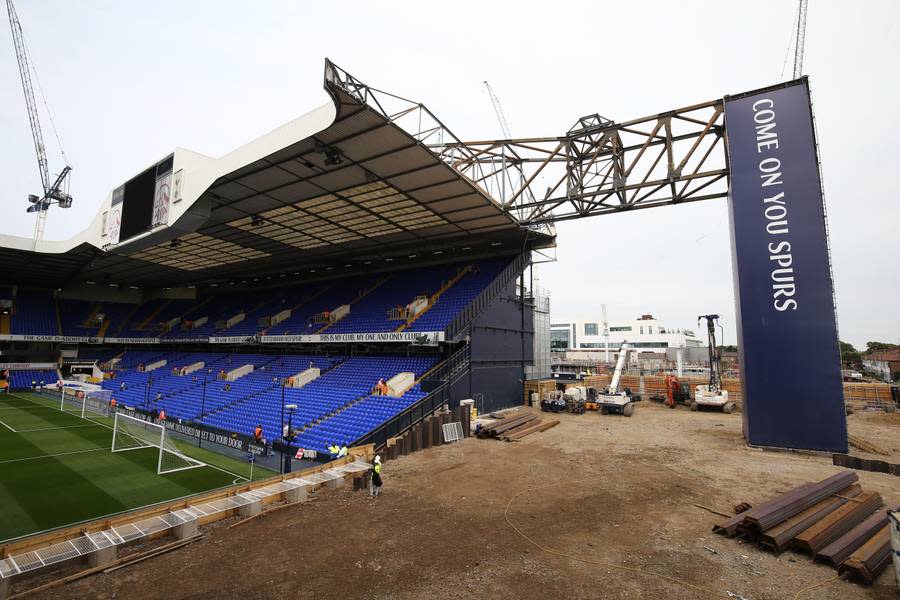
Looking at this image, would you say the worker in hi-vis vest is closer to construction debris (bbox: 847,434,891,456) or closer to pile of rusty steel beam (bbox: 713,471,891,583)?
pile of rusty steel beam (bbox: 713,471,891,583)

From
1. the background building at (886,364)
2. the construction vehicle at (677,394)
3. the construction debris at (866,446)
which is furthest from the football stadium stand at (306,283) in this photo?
the background building at (886,364)

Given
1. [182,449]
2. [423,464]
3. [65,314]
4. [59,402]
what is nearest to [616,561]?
[423,464]

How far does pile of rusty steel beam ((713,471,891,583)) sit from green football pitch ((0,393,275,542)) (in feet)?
51.7

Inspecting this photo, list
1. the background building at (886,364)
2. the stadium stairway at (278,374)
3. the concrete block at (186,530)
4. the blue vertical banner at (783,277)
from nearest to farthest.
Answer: the concrete block at (186,530), the blue vertical banner at (783,277), the stadium stairway at (278,374), the background building at (886,364)

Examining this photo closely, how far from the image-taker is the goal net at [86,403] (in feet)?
94.8

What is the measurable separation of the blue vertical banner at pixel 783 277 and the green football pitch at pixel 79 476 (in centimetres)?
2123

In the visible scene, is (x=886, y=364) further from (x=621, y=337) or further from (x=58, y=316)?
(x=58, y=316)

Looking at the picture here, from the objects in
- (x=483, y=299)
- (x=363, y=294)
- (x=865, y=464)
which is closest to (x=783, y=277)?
(x=865, y=464)

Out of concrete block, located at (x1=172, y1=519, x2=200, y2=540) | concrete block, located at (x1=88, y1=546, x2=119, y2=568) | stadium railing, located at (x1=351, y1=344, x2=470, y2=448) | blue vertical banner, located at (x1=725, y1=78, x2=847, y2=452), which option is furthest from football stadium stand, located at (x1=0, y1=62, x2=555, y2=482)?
blue vertical banner, located at (x1=725, y1=78, x2=847, y2=452)

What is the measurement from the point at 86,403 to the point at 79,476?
19.5m

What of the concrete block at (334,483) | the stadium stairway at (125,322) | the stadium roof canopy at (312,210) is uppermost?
the stadium roof canopy at (312,210)

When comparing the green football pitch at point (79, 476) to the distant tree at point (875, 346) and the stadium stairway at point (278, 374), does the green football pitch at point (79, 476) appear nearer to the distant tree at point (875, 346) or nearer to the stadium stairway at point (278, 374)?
the stadium stairway at point (278, 374)

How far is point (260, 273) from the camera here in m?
45.9

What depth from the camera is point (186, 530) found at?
9.80 meters
